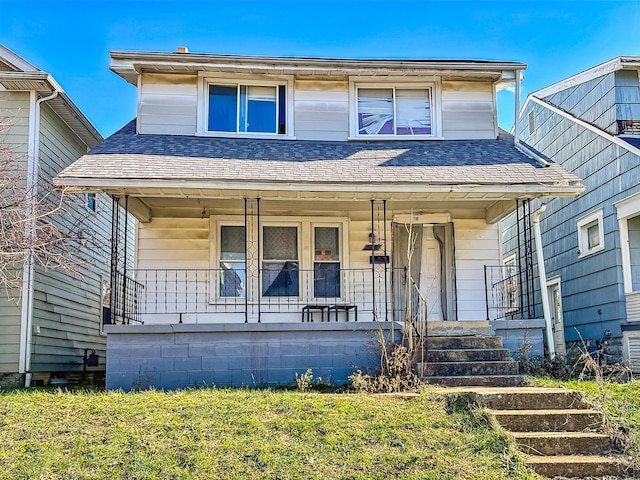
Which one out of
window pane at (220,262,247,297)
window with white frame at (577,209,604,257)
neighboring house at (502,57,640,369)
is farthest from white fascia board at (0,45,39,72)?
window with white frame at (577,209,604,257)

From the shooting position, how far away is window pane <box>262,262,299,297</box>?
1138cm

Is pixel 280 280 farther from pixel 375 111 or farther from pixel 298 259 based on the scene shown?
pixel 375 111

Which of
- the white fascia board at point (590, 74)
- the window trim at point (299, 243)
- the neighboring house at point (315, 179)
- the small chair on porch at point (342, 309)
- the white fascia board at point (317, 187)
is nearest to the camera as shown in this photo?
the white fascia board at point (317, 187)

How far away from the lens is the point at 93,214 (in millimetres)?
13641

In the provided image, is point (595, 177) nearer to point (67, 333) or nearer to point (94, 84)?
point (67, 333)

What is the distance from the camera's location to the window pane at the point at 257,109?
1182 centimetres

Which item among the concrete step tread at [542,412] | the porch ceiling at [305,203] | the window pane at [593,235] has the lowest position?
the concrete step tread at [542,412]

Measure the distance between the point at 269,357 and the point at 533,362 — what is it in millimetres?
3931

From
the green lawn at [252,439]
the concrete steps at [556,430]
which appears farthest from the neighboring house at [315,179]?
the green lawn at [252,439]

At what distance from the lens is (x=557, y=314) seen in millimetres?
14578

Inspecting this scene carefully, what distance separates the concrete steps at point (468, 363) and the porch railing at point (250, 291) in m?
Result: 2.15

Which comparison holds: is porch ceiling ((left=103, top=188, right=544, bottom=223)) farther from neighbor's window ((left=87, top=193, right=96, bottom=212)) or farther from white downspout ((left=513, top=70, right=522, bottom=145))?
neighbor's window ((left=87, top=193, right=96, bottom=212))

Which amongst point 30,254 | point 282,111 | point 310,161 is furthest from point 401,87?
point 30,254

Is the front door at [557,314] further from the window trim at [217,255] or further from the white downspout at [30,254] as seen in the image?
the white downspout at [30,254]
